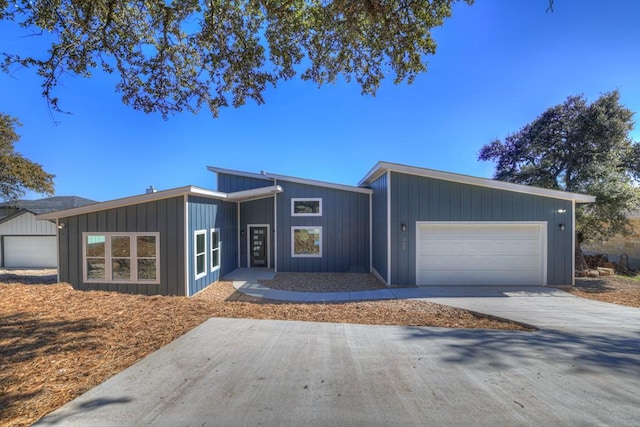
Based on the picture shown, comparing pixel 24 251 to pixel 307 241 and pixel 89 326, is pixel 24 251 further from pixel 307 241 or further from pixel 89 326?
pixel 89 326

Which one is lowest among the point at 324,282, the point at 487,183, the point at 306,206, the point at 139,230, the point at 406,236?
the point at 324,282

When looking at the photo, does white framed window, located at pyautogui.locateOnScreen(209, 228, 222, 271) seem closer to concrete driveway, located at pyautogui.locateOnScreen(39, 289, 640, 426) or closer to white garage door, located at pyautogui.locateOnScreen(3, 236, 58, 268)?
concrete driveway, located at pyautogui.locateOnScreen(39, 289, 640, 426)

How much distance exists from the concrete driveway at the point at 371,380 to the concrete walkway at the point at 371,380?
1 centimetres

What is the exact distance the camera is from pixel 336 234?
1196 centimetres

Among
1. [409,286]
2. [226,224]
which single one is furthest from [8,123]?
[409,286]

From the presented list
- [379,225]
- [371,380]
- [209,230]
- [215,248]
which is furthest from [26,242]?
[371,380]

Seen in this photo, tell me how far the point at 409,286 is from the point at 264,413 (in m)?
7.27

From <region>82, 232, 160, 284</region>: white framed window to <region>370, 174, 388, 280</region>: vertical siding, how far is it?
686 cm

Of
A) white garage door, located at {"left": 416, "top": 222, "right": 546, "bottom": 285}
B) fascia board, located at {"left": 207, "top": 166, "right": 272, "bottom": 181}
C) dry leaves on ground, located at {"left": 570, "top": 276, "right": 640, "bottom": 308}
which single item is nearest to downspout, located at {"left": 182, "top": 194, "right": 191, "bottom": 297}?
fascia board, located at {"left": 207, "top": 166, "right": 272, "bottom": 181}

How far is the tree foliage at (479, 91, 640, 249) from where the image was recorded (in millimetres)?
10781

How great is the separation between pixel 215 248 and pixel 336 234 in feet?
15.6

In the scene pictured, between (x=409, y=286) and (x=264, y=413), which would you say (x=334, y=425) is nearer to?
(x=264, y=413)

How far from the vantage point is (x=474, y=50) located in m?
8.61

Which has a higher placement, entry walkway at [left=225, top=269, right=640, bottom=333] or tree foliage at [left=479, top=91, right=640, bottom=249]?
tree foliage at [left=479, top=91, right=640, bottom=249]
